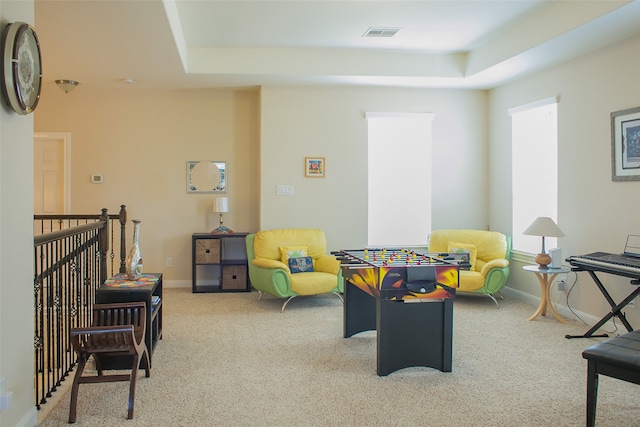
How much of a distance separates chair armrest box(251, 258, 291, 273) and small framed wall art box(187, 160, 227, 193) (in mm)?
1594

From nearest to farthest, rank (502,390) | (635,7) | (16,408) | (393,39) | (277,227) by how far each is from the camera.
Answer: (16,408) → (502,390) → (635,7) → (393,39) → (277,227)

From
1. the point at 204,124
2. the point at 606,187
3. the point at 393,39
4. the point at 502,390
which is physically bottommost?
the point at 502,390

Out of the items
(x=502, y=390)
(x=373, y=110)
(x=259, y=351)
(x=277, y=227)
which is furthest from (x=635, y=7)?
(x=277, y=227)

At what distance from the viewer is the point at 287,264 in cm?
596

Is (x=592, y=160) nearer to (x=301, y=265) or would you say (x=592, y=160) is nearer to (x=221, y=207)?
(x=301, y=265)

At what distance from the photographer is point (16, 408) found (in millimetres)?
2641

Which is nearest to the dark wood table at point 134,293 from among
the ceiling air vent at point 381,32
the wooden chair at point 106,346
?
the wooden chair at point 106,346

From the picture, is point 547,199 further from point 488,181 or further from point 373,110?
point 373,110

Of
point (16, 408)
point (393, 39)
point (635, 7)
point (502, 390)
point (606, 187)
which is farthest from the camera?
point (393, 39)

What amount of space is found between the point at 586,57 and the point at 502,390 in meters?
3.42

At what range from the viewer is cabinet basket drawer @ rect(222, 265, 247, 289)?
263 inches

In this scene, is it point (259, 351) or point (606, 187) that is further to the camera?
point (606, 187)

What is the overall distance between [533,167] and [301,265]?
2.87m

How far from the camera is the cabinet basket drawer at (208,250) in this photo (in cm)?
667
